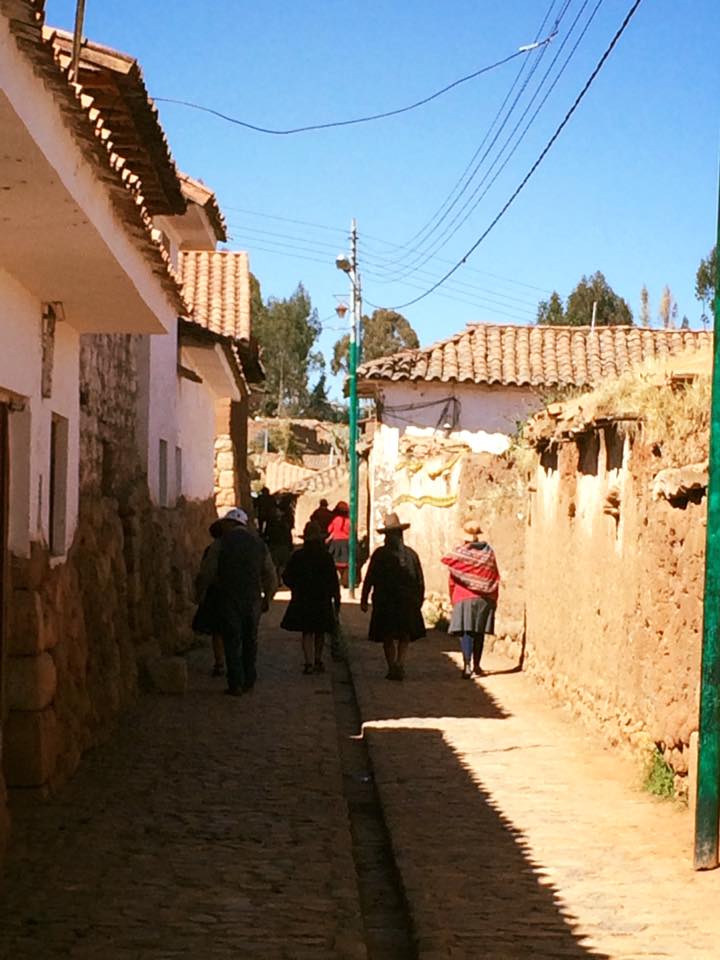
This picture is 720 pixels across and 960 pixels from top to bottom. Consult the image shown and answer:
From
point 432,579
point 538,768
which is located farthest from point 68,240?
point 432,579

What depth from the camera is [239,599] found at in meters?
14.0

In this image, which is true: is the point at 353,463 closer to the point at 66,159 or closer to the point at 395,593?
the point at 395,593

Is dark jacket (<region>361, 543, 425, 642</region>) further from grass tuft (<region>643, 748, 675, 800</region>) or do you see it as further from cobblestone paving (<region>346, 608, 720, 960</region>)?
grass tuft (<region>643, 748, 675, 800</region>)

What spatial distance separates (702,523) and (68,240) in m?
4.01

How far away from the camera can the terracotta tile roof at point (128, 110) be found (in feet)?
31.3

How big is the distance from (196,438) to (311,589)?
6.84 m

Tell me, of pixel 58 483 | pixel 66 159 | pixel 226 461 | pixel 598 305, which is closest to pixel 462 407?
pixel 226 461

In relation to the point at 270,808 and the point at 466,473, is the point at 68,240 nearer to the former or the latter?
the point at 270,808

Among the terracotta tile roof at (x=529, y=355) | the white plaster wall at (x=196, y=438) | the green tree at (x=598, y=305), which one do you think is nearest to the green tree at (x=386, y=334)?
the green tree at (x=598, y=305)

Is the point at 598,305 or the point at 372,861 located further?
the point at 598,305

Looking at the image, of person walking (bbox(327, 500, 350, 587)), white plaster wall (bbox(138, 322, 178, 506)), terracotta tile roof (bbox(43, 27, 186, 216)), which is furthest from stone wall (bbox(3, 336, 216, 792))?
person walking (bbox(327, 500, 350, 587))

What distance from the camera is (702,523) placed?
8.96 metres

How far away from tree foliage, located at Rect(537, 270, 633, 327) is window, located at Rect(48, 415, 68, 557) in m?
52.4

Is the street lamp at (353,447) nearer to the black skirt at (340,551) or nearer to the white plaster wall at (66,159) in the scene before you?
the black skirt at (340,551)
